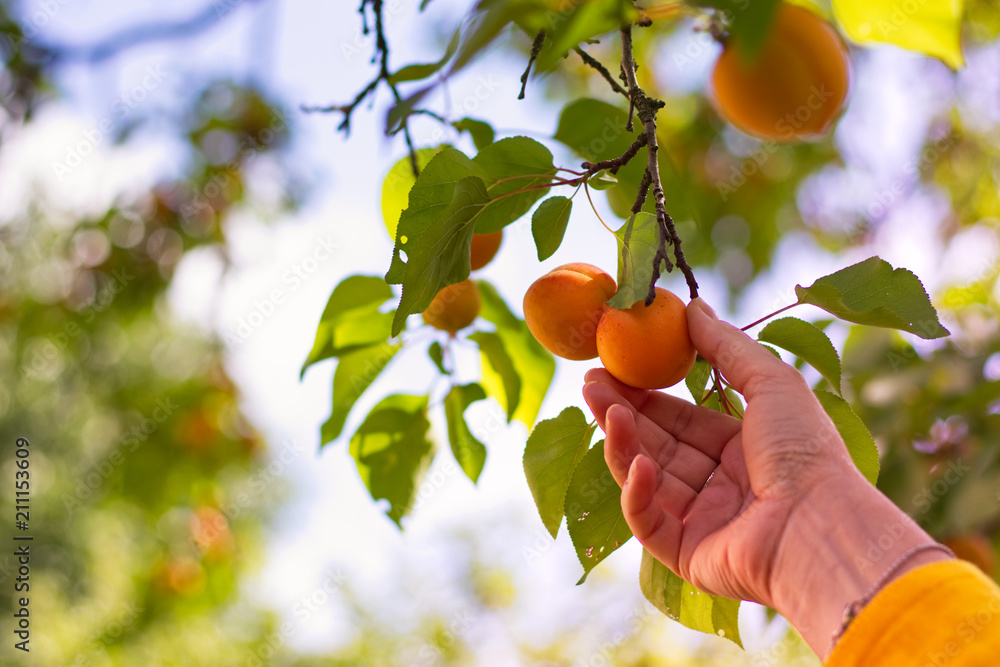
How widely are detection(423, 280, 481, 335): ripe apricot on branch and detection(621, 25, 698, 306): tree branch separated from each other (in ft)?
1.01

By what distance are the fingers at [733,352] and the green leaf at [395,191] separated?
0.36m

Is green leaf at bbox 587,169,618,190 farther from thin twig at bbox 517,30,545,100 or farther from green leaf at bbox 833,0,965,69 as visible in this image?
green leaf at bbox 833,0,965,69

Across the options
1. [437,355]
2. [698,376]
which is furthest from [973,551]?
[437,355]

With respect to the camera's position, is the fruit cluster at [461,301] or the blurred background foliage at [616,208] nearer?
the fruit cluster at [461,301]

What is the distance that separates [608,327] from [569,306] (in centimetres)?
5

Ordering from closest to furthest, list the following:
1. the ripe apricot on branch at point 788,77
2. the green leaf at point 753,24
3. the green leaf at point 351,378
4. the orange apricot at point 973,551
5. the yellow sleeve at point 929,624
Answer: the green leaf at point 753,24 < the yellow sleeve at point 929,624 < the ripe apricot on branch at point 788,77 < the green leaf at point 351,378 < the orange apricot at point 973,551

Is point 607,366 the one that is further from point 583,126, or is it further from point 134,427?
point 134,427

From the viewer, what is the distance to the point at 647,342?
0.54 m

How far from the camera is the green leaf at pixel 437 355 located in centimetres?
87

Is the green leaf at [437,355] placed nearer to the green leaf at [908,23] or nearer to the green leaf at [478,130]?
the green leaf at [478,130]

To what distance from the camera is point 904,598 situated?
50 centimetres

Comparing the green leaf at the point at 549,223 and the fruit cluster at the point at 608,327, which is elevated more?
the green leaf at the point at 549,223

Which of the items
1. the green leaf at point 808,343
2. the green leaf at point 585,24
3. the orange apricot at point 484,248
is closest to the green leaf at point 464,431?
the orange apricot at point 484,248

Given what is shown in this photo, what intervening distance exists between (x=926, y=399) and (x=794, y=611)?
893 millimetres
